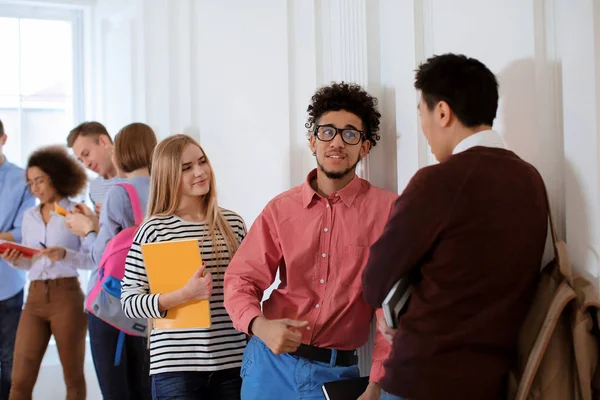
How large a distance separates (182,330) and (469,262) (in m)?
1.14

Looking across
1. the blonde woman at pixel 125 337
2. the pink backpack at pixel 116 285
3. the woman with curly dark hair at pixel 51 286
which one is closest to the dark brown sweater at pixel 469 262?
the pink backpack at pixel 116 285

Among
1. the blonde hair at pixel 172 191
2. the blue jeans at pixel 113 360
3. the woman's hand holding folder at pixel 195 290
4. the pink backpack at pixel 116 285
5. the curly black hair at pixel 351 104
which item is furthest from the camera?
the blue jeans at pixel 113 360

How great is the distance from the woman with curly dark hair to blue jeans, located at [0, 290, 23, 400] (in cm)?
36

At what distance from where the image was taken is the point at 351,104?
1.91m

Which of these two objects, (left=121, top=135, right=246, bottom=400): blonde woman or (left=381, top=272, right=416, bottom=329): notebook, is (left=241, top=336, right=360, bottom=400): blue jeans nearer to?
(left=121, top=135, right=246, bottom=400): blonde woman

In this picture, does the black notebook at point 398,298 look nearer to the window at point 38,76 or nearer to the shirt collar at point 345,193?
the shirt collar at point 345,193

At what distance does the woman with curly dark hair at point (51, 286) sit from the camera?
132 inches

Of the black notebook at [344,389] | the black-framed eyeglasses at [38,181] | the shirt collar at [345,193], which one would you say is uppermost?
the black-framed eyeglasses at [38,181]

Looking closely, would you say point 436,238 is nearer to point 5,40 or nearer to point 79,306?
point 79,306

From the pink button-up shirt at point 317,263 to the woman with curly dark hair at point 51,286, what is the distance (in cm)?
167

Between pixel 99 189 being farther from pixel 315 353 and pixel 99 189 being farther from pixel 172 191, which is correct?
pixel 315 353

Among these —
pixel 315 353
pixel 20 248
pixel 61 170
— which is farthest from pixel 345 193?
pixel 61 170

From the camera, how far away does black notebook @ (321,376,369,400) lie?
165 cm

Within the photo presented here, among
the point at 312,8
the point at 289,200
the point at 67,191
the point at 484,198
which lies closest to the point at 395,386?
the point at 484,198
